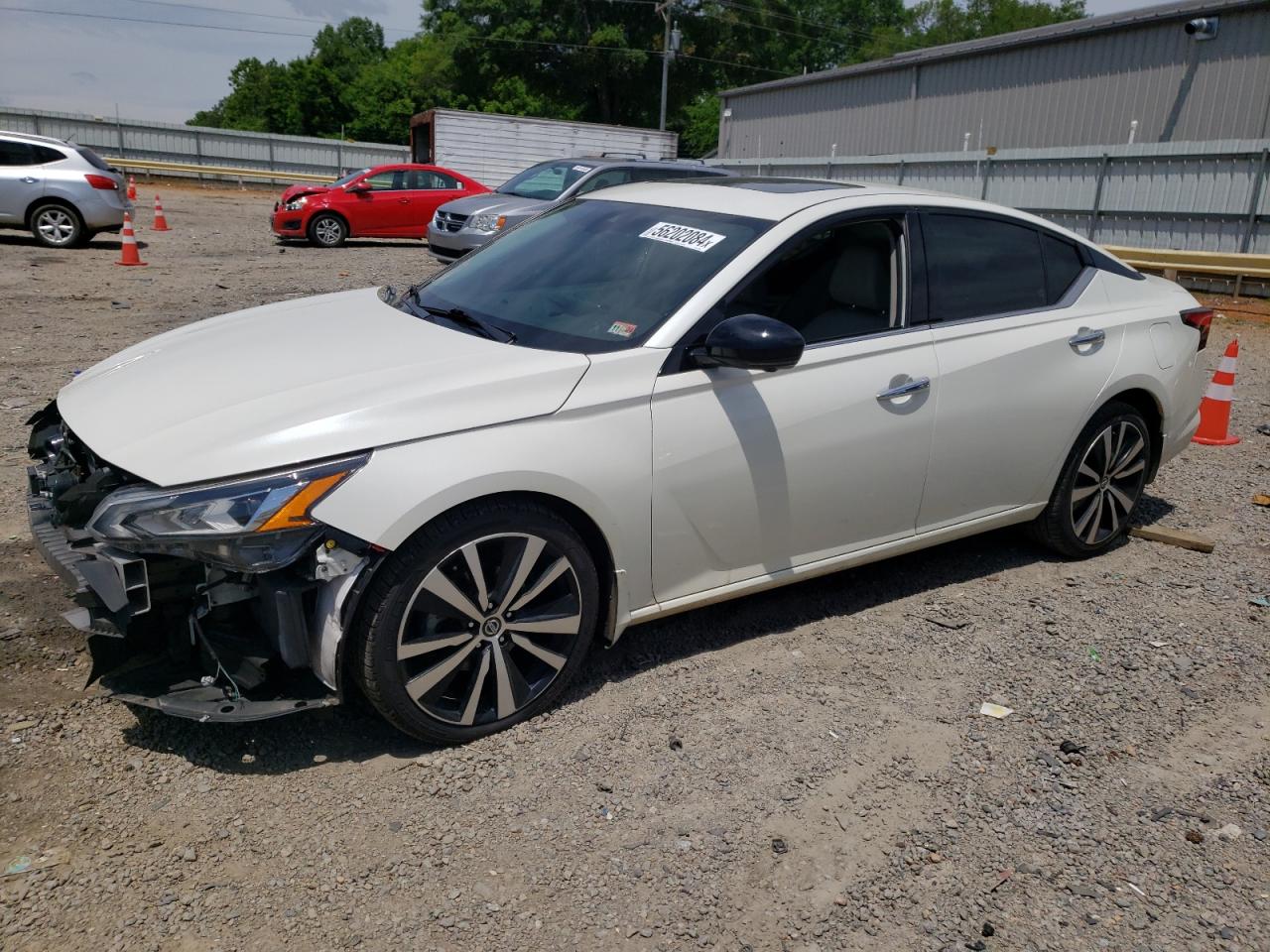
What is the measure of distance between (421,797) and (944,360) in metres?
2.61

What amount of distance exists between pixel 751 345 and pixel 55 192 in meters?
15.9

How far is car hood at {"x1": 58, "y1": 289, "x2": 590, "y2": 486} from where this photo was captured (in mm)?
3064

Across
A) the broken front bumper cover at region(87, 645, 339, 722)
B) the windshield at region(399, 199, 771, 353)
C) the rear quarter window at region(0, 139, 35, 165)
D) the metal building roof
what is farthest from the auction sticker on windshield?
the metal building roof

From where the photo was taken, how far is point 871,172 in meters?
23.5

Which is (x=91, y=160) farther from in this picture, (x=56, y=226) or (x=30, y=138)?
(x=56, y=226)

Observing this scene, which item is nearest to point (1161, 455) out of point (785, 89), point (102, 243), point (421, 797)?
point (421, 797)

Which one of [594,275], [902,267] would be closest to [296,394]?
[594,275]

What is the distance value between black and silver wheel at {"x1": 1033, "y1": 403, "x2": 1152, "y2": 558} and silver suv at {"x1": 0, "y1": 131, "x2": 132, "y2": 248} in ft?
51.6

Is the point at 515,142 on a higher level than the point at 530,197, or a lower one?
higher

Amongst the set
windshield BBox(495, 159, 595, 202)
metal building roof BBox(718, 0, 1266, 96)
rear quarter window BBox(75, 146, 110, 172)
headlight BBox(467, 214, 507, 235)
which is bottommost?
headlight BBox(467, 214, 507, 235)

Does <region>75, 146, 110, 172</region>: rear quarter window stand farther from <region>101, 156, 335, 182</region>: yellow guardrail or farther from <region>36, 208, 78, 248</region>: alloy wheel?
<region>101, 156, 335, 182</region>: yellow guardrail

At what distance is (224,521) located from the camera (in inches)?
115

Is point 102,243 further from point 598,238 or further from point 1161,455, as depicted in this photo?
point 1161,455

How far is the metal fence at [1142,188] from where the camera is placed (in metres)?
16.1
